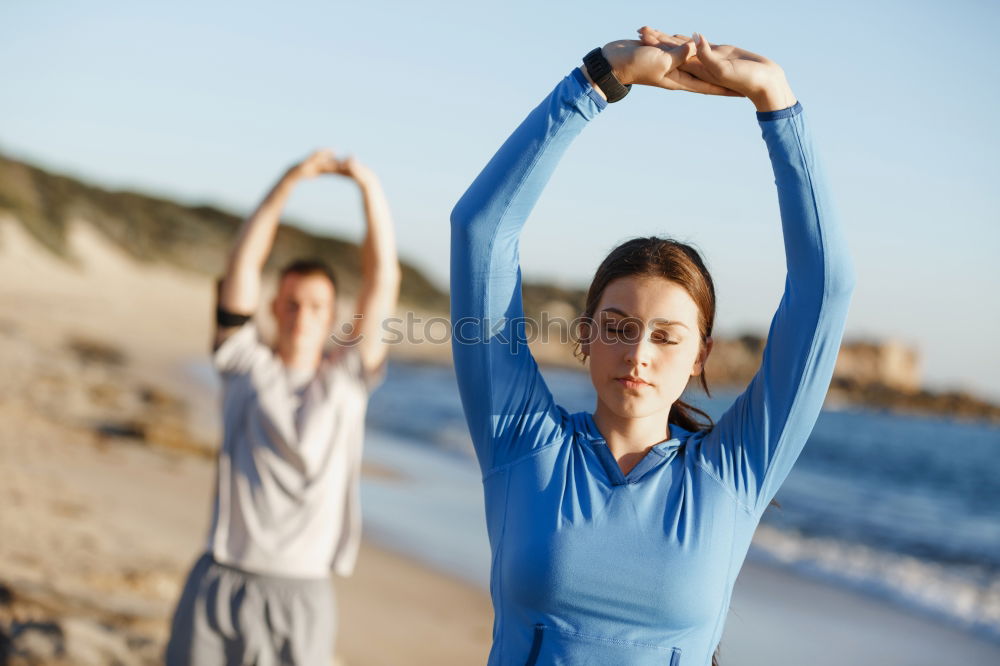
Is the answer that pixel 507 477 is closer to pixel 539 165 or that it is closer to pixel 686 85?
pixel 539 165

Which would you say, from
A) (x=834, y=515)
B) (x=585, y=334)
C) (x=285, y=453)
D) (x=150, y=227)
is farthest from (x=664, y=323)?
(x=150, y=227)

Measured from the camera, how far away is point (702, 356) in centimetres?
181

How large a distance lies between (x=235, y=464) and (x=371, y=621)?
324 cm

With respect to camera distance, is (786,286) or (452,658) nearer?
(786,286)

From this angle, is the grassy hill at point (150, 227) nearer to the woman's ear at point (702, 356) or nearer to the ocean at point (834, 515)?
the ocean at point (834, 515)

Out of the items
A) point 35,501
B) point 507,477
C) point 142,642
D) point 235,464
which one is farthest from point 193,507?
point 507,477

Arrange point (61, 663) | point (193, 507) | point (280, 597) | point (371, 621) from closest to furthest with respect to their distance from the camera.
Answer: point (280, 597), point (61, 663), point (371, 621), point (193, 507)

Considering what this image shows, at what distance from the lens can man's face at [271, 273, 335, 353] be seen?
3143 millimetres

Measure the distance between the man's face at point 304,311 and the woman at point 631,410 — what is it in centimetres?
158

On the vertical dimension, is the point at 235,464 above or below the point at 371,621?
above

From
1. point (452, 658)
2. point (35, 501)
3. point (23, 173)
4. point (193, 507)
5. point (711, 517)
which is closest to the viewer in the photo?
point (711, 517)

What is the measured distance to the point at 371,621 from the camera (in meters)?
5.96

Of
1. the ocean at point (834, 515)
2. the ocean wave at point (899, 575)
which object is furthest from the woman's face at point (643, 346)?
the ocean wave at point (899, 575)

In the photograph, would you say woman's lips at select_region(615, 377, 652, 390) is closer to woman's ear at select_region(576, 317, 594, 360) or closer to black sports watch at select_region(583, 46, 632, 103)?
woman's ear at select_region(576, 317, 594, 360)
